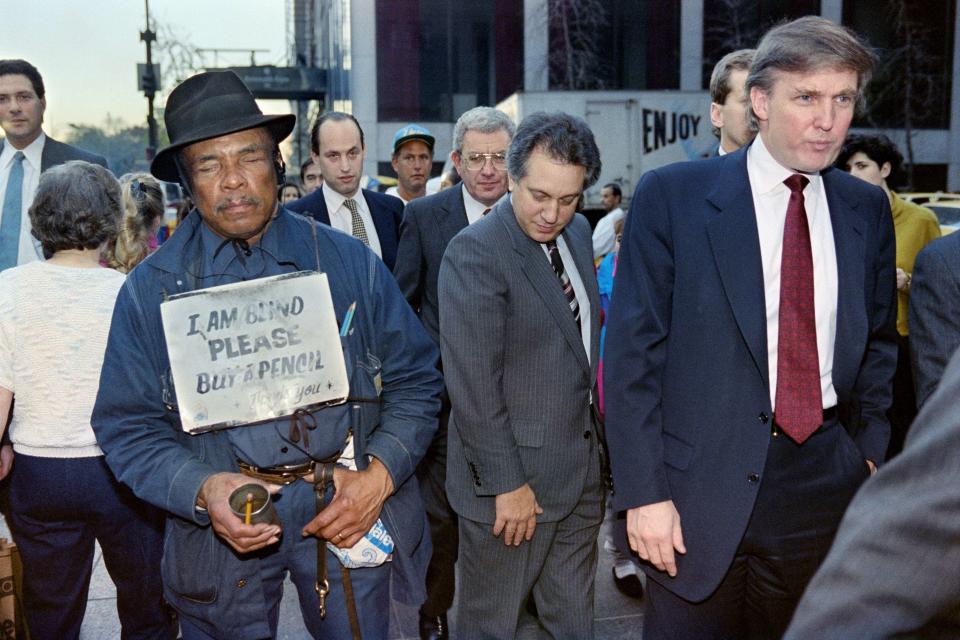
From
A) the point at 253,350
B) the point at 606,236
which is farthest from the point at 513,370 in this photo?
the point at 606,236

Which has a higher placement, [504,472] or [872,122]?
[872,122]

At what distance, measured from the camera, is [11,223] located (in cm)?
466

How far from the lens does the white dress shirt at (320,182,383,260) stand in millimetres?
4934

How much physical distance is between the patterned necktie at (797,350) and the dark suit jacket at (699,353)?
66mm

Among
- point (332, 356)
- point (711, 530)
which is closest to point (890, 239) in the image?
point (711, 530)

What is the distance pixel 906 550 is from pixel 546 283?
223 centimetres

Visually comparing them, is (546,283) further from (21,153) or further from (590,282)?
(21,153)

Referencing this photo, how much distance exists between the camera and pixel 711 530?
8.05ft

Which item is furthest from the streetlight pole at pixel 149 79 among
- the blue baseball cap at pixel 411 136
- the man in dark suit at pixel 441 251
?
the man in dark suit at pixel 441 251

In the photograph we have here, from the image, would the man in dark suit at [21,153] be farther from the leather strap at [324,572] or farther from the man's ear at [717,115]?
the man's ear at [717,115]

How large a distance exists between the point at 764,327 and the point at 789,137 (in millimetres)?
512

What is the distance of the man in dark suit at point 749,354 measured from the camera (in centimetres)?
241

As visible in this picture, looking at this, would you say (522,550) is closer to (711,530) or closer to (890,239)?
(711,530)

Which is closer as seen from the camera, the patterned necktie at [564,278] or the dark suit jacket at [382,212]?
the patterned necktie at [564,278]
